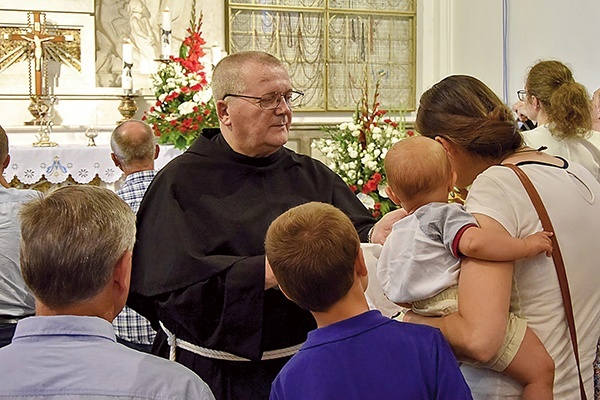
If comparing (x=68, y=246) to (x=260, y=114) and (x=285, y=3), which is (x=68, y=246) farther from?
(x=285, y=3)

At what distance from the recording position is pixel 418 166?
2.19m

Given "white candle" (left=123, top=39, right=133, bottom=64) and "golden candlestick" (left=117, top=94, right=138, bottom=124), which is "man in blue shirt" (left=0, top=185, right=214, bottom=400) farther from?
"golden candlestick" (left=117, top=94, right=138, bottom=124)

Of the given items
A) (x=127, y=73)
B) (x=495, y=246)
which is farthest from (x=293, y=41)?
(x=495, y=246)

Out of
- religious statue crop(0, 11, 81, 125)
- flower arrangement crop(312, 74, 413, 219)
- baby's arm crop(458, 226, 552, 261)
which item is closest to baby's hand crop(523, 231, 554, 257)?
baby's arm crop(458, 226, 552, 261)

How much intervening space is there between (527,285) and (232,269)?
2.92ft

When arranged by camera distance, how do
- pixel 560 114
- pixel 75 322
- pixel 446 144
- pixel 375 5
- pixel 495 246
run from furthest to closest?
pixel 375 5 < pixel 560 114 < pixel 446 144 < pixel 495 246 < pixel 75 322

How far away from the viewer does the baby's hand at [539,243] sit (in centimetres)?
198

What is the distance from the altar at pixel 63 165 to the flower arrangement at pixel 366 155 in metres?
1.99

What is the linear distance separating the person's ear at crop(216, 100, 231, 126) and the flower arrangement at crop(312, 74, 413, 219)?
193 cm

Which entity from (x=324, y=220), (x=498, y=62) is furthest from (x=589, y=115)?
(x=498, y=62)

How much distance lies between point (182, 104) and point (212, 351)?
13.6 ft

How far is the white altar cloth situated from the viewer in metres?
6.38

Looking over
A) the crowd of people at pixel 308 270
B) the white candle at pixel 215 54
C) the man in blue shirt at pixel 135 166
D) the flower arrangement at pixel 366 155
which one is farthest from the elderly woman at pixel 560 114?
the white candle at pixel 215 54

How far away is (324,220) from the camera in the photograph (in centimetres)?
180
